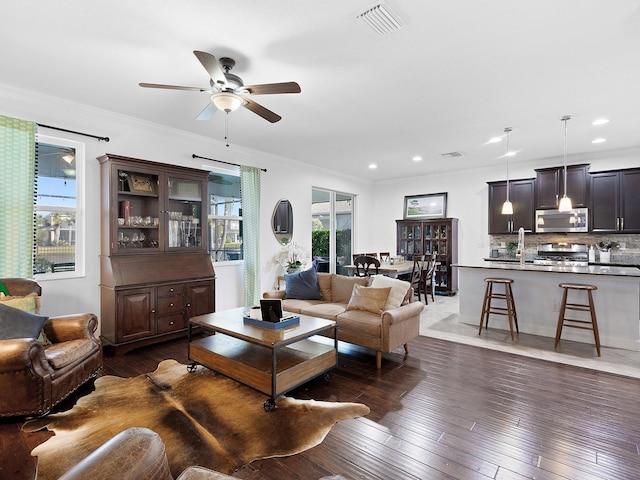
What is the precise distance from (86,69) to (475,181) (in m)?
6.87

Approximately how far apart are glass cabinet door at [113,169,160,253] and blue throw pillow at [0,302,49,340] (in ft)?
4.25

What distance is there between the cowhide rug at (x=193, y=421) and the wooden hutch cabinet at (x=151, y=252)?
0.94 metres

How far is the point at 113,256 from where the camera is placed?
150 inches

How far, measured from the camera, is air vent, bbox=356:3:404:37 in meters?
2.15

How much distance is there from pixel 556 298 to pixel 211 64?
478cm

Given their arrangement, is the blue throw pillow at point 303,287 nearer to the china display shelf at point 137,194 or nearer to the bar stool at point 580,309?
the china display shelf at point 137,194

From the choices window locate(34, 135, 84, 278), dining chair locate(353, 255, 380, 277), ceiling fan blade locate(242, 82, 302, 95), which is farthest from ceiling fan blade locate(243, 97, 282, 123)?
dining chair locate(353, 255, 380, 277)

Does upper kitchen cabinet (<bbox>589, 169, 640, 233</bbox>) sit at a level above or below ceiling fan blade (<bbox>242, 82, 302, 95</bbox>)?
below

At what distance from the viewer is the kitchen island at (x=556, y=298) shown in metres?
3.86

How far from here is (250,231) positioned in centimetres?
541

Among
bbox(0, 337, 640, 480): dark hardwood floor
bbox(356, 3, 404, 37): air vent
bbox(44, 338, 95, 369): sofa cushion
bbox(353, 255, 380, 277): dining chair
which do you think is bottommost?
bbox(0, 337, 640, 480): dark hardwood floor

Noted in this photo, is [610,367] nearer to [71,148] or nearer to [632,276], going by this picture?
[632,276]

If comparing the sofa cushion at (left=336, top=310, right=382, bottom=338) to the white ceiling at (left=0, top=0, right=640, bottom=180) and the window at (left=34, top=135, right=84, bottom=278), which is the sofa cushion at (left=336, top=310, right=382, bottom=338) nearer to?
the white ceiling at (left=0, top=0, right=640, bottom=180)

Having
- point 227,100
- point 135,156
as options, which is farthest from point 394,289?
point 135,156
